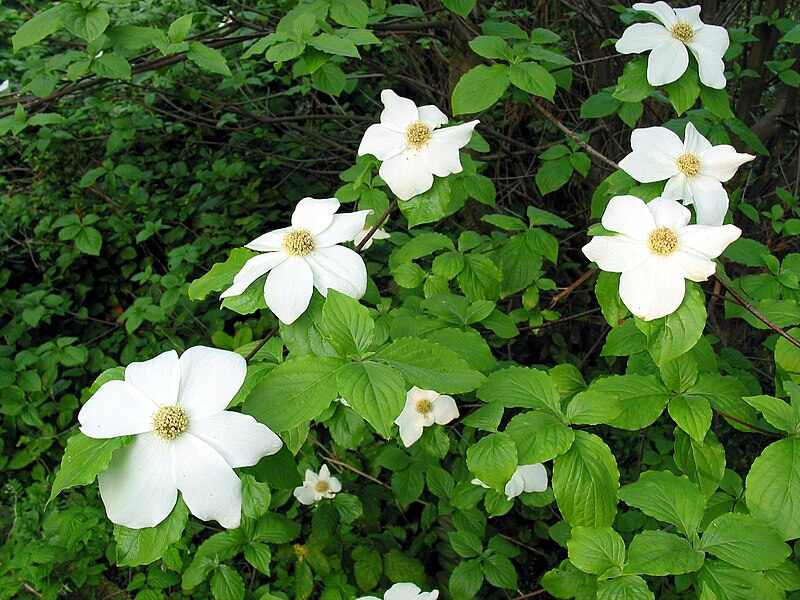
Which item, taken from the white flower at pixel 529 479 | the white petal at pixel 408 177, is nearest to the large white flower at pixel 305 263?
the white petal at pixel 408 177

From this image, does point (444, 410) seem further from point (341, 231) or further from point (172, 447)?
point (172, 447)

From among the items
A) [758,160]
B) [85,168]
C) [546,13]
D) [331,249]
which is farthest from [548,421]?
[85,168]

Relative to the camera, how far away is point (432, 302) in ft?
4.57

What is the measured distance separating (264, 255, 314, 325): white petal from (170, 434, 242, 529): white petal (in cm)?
21

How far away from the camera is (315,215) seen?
108 centimetres

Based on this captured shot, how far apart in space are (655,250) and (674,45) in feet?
1.73

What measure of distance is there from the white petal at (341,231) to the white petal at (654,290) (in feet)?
1.30

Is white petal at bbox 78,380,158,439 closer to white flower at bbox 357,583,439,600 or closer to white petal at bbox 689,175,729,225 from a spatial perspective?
white flower at bbox 357,583,439,600

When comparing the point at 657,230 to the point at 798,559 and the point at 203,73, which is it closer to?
the point at 798,559

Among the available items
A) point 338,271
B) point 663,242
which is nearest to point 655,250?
point 663,242

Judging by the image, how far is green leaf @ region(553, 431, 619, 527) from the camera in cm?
96

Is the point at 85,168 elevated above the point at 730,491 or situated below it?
below

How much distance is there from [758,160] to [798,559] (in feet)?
5.60

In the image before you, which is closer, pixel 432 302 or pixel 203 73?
pixel 432 302
